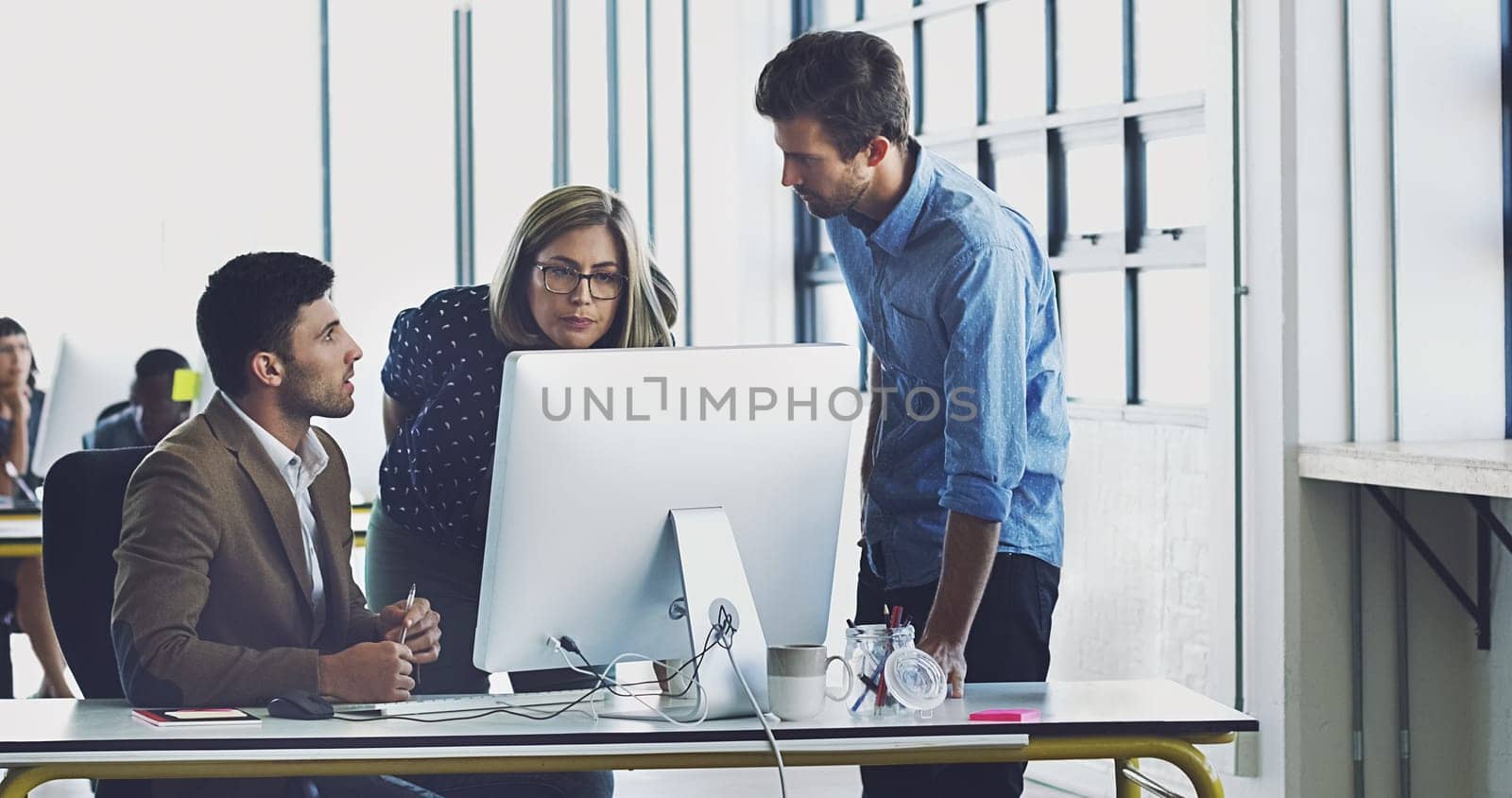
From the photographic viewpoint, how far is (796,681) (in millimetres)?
1975

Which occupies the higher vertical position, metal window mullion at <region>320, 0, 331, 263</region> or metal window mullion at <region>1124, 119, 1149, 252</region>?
metal window mullion at <region>320, 0, 331, 263</region>

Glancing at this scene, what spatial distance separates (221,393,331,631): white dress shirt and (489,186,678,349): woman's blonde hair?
1.25 feet

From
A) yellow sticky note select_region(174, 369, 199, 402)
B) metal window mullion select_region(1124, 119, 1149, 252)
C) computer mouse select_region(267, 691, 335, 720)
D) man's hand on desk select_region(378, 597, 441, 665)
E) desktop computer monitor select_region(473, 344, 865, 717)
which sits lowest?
computer mouse select_region(267, 691, 335, 720)

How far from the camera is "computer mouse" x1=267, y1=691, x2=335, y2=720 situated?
6.50 feet

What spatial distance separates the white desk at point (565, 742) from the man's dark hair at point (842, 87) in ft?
2.37

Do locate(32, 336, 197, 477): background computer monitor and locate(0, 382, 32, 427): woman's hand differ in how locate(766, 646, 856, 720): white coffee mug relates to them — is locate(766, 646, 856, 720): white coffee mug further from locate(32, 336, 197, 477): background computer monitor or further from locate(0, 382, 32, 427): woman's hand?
locate(0, 382, 32, 427): woman's hand

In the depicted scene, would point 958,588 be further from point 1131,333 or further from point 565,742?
point 1131,333

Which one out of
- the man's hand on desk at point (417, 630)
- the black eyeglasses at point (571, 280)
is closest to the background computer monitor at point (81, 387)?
the black eyeglasses at point (571, 280)

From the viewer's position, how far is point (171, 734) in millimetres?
1894

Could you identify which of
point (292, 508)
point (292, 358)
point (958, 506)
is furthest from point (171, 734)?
point (958, 506)

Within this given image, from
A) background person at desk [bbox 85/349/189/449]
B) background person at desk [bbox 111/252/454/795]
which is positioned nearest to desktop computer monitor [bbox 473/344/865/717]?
background person at desk [bbox 111/252/454/795]

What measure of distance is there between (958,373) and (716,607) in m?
0.41

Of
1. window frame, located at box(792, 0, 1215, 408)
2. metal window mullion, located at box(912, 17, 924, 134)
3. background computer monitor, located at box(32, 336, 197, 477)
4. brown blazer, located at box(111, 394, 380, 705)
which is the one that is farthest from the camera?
metal window mullion, located at box(912, 17, 924, 134)

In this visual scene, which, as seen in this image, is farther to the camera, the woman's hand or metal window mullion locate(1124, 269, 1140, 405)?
the woman's hand
